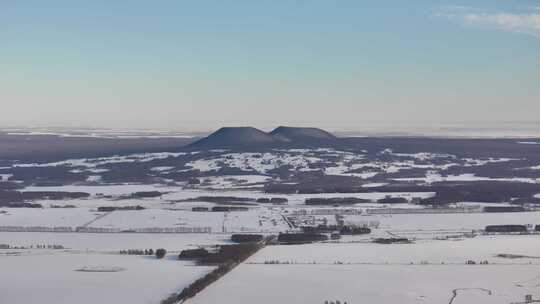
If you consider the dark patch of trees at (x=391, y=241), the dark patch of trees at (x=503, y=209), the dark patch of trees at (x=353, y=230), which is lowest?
the dark patch of trees at (x=353, y=230)

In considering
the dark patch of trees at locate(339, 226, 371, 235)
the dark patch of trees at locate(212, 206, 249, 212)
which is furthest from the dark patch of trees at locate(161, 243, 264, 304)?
the dark patch of trees at locate(212, 206, 249, 212)

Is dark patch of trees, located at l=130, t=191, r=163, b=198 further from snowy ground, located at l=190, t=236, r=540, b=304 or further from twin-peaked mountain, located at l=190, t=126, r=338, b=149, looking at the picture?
twin-peaked mountain, located at l=190, t=126, r=338, b=149

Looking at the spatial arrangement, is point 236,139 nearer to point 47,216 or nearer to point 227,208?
point 227,208

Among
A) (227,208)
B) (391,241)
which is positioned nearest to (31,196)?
(227,208)

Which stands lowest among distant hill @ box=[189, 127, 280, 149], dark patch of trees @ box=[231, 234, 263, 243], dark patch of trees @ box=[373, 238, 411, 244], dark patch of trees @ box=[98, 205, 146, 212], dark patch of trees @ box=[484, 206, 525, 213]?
dark patch of trees @ box=[98, 205, 146, 212]

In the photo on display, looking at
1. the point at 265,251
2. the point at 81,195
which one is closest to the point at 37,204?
the point at 81,195

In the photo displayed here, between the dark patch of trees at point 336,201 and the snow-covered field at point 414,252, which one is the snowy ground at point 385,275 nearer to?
the snow-covered field at point 414,252

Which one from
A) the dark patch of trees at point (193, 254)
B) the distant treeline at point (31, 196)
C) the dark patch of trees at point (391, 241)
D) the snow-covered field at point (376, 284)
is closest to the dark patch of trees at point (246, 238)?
the dark patch of trees at point (193, 254)
